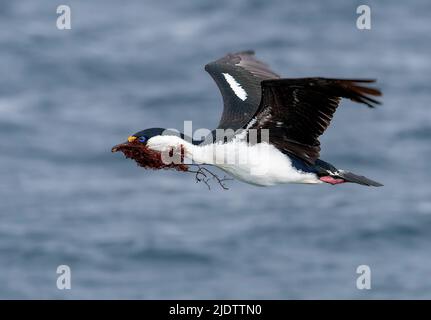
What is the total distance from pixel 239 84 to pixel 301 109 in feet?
10.2

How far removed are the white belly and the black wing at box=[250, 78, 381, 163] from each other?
0.13 meters

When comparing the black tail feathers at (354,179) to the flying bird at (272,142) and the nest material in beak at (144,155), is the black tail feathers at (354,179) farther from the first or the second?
the nest material in beak at (144,155)

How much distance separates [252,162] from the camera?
12461 millimetres

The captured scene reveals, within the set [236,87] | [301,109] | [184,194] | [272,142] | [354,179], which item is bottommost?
[354,179]

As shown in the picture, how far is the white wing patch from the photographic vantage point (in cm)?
1465

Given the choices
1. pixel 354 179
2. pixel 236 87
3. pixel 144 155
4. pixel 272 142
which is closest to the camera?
pixel 144 155

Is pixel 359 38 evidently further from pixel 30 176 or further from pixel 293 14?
pixel 30 176

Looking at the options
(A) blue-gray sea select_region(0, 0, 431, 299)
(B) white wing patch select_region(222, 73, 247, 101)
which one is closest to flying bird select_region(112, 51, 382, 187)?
(B) white wing patch select_region(222, 73, 247, 101)

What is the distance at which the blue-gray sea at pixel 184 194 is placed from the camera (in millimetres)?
29688

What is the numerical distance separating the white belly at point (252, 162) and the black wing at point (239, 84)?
72cm

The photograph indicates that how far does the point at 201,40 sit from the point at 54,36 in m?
4.63

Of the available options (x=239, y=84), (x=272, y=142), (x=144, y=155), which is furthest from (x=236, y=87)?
(x=144, y=155)

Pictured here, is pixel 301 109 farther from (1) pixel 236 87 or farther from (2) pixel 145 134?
(1) pixel 236 87

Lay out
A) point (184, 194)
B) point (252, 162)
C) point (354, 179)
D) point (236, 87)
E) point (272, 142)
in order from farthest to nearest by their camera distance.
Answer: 1. point (184, 194)
2. point (236, 87)
3. point (354, 179)
4. point (272, 142)
5. point (252, 162)
